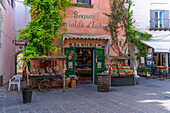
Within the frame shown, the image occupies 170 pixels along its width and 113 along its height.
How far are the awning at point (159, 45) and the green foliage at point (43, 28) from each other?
7.87 m

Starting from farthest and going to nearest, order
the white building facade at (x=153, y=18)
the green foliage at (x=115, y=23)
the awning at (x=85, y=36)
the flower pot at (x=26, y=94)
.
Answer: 1. the white building facade at (x=153, y=18)
2. the green foliage at (x=115, y=23)
3. the awning at (x=85, y=36)
4. the flower pot at (x=26, y=94)

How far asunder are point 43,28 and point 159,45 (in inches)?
388

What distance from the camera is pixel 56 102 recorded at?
570 centimetres

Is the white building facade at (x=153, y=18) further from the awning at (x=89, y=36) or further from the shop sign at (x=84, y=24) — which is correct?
the awning at (x=89, y=36)

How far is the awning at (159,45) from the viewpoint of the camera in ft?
40.9

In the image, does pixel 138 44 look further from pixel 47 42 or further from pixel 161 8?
pixel 47 42

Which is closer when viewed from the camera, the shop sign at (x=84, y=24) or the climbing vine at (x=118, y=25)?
the shop sign at (x=84, y=24)

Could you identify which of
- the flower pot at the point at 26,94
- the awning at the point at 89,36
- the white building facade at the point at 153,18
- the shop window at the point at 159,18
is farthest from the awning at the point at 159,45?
the flower pot at the point at 26,94

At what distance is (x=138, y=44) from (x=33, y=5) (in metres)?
9.76

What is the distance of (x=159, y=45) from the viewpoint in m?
13.5

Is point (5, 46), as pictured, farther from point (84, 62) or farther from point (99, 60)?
point (99, 60)

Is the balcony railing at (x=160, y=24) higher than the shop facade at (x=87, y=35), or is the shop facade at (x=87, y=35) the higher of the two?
the balcony railing at (x=160, y=24)

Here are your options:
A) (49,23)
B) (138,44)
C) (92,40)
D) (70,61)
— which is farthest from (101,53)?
(138,44)

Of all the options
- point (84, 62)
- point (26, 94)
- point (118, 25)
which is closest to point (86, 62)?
point (84, 62)
